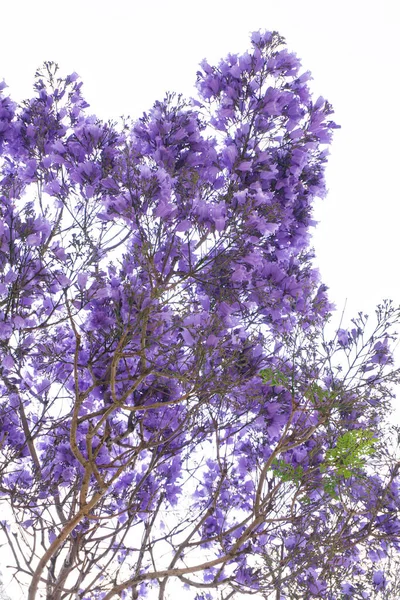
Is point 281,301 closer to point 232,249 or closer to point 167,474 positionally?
point 232,249

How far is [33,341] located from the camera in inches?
197

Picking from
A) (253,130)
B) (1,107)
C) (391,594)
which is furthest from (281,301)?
(391,594)

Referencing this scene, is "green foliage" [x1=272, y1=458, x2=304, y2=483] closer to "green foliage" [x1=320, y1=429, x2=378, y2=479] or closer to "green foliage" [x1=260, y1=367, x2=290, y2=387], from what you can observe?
"green foliage" [x1=320, y1=429, x2=378, y2=479]

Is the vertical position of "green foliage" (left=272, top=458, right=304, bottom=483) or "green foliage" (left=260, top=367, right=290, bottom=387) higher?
"green foliage" (left=260, top=367, right=290, bottom=387)

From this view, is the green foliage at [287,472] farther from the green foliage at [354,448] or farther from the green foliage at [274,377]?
the green foliage at [274,377]

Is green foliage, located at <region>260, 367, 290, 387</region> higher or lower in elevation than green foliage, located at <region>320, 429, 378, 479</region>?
higher

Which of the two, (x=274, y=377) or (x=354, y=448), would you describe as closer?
(x=354, y=448)

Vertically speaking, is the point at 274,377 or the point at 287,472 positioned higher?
the point at 274,377

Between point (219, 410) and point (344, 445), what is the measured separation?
115 centimetres

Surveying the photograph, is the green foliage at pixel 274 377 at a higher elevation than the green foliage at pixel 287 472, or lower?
higher

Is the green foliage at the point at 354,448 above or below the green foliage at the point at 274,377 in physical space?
below

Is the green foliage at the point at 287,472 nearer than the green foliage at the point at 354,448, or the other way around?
the green foliage at the point at 354,448

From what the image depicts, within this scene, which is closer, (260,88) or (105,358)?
(105,358)

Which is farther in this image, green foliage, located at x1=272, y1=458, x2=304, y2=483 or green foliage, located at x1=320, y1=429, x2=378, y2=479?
green foliage, located at x1=272, y1=458, x2=304, y2=483
